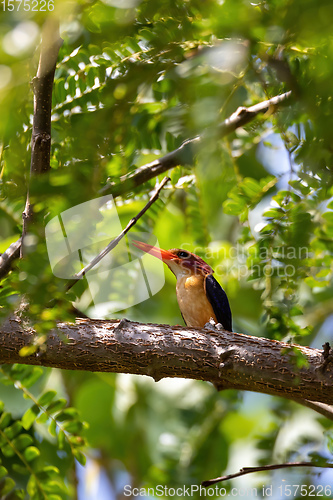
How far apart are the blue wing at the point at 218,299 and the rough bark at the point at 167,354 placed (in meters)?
1.24

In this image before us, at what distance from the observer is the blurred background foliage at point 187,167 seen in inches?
29.1

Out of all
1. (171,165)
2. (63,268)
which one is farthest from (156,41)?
(171,165)

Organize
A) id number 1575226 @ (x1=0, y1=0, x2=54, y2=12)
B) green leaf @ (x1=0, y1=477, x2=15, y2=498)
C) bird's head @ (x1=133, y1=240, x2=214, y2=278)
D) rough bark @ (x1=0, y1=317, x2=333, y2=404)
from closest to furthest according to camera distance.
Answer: id number 1575226 @ (x1=0, y1=0, x2=54, y2=12) < rough bark @ (x1=0, y1=317, x2=333, y2=404) < green leaf @ (x1=0, y1=477, x2=15, y2=498) < bird's head @ (x1=133, y1=240, x2=214, y2=278)

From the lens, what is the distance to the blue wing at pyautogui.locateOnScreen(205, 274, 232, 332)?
356 centimetres

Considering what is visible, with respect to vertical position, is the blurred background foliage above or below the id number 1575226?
below

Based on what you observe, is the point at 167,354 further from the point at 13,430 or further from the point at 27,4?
the point at 27,4

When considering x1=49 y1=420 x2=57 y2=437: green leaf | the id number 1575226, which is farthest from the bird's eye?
the id number 1575226

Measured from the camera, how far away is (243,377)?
2.17 metres

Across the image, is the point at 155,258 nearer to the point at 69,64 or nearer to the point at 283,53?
the point at 69,64

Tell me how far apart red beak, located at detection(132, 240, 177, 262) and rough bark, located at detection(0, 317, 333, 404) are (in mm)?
598

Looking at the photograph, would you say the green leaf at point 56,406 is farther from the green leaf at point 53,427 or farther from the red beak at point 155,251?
the red beak at point 155,251

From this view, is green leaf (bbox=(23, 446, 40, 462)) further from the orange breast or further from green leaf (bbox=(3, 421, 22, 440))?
the orange breast

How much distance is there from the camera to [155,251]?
3.27 meters

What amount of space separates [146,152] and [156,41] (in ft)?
5.94
